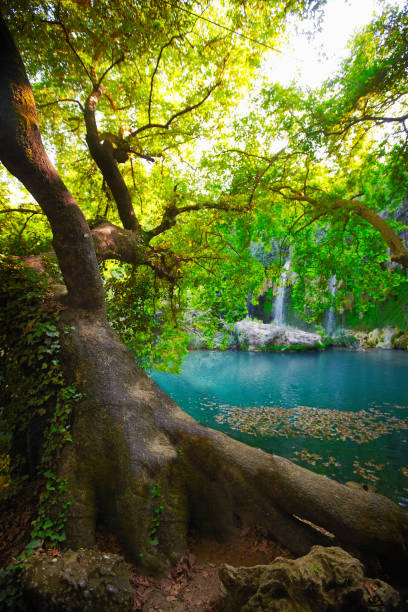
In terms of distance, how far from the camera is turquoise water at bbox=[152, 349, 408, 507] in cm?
741

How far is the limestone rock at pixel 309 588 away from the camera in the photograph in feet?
6.76

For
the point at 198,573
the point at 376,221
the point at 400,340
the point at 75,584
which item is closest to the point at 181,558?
the point at 198,573

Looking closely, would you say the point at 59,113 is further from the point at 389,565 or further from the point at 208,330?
the point at 389,565

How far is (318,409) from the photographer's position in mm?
12102

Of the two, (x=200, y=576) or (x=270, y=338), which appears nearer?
(x=200, y=576)

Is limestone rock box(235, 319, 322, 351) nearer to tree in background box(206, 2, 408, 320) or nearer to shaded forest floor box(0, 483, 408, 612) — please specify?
tree in background box(206, 2, 408, 320)

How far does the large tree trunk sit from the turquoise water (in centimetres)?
413

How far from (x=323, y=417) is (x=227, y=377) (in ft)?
29.7

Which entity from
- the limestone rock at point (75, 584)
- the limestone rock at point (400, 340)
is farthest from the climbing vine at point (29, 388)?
the limestone rock at point (400, 340)

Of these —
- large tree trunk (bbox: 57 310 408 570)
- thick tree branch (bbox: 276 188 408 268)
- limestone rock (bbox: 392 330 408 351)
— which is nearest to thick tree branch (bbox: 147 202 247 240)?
thick tree branch (bbox: 276 188 408 268)

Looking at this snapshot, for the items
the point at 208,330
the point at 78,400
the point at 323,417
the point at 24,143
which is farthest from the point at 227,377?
the point at 24,143

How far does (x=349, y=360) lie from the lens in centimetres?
2464

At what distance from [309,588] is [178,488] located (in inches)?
67.6

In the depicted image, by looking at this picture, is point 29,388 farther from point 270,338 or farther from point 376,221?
point 270,338
